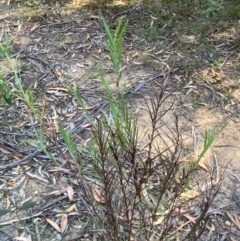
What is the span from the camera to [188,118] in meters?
2.62

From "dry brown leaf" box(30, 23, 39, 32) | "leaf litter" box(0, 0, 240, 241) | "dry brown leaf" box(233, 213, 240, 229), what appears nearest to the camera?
"dry brown leaf" box(233, 213, 240, 229)

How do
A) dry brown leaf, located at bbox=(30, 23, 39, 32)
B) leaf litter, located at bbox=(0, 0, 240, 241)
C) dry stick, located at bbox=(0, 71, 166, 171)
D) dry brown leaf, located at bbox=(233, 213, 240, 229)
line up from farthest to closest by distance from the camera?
dry brown leaf, located at bbox=(30, 23, 39, 32), dry stick, located at bbox=(0, 71, 166, 171), leaf litter, located at bbox=(0, 0, 240, 241), dry brown leaf, located at bbox=(233, 213, 240, 229)

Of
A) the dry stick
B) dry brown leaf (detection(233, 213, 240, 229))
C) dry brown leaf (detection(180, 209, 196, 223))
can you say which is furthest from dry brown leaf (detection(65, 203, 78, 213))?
dry brown leaf (detection(233, 213, 240, 229))

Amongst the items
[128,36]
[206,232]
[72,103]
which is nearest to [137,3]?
[128,36]

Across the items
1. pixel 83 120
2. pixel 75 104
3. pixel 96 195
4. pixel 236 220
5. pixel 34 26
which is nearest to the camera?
pixel 236 220

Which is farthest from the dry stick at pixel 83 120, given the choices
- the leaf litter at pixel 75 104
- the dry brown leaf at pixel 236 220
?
the dry brown leaf at pixel 236 220

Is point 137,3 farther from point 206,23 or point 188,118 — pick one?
point 188,118

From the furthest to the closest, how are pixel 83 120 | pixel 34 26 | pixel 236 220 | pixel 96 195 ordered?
pixel 34 26
pixel 83 120
pixel 96 195
pixel 236 220

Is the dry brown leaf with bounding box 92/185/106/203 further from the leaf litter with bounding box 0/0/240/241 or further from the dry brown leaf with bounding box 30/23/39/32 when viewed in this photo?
the dry brown leaf with bounding box 30/23/39/32

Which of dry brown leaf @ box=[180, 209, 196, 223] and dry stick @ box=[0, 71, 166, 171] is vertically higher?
dry stick @ box=[0, 71, 166, 171]

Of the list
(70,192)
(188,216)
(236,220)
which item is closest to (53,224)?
(70,192)

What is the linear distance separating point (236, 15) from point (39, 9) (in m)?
1.69

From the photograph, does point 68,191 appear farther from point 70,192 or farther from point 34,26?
point 34,26

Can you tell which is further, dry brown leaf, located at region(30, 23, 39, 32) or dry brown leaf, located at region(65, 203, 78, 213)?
dry brown leaf, located at region(30, 23, 39, 32)
